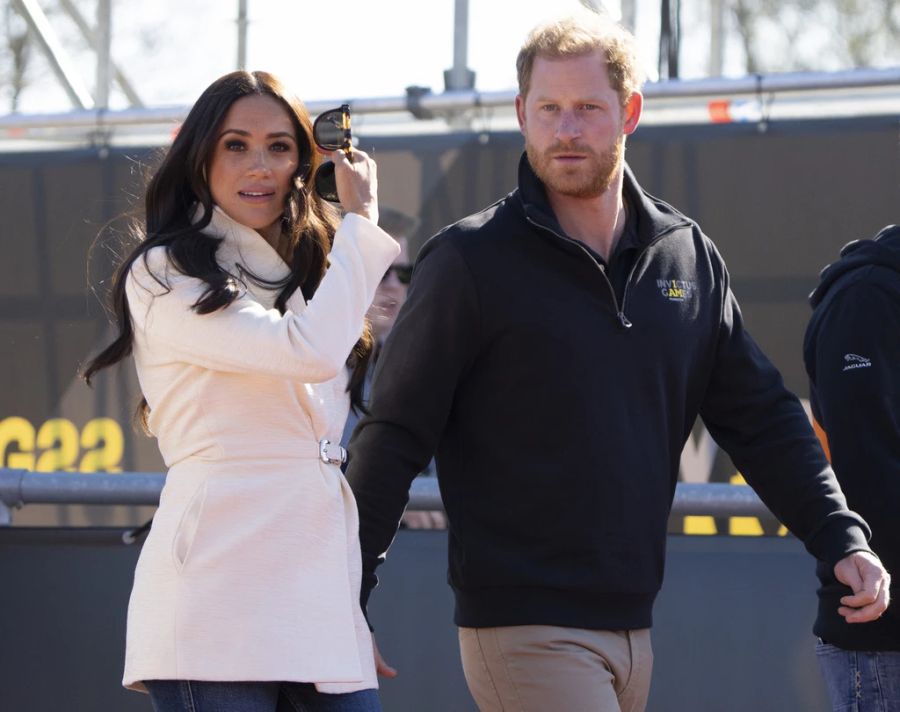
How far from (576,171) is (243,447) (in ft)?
3.38

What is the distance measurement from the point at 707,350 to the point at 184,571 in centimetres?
137

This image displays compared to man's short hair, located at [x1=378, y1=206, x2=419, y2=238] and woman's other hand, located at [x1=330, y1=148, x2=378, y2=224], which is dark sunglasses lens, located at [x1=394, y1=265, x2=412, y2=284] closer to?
man's short hair, located at [x1=378, y1=206, x2=419, y2=238]

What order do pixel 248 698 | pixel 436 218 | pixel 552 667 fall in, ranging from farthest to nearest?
pixel 436 218, pixel 552 667, pixel 248 698

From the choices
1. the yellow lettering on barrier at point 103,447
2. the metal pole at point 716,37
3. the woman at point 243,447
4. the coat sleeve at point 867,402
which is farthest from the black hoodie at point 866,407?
the yellow lettering on barrier at point 103,447

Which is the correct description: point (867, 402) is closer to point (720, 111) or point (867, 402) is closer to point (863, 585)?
point (863, 585)

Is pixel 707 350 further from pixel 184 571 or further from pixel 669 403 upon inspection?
pixel 184 571

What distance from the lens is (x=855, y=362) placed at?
138 inches

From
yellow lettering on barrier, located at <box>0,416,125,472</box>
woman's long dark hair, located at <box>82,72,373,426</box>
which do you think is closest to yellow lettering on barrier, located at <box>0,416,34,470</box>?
yellow lettering on barrier, located at <box>0,416,125,472</box>

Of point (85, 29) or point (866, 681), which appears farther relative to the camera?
point (85, 29)

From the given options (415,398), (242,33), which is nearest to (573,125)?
(415,398)

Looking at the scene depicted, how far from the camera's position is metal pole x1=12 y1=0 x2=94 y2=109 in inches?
228

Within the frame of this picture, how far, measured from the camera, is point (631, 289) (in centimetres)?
346

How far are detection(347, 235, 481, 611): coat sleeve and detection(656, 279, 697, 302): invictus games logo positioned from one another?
455 millimetres

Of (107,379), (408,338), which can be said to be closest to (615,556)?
(408,338)
